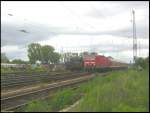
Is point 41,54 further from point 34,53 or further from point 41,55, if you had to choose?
point 34,53

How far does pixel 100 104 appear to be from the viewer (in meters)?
11.1

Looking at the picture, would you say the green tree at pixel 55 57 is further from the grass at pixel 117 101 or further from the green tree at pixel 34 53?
the grass at pixel 117 101

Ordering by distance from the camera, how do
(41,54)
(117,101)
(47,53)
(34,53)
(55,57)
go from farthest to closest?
(47,53)
(41,54)
(34,53)
(55,57)
(117,101)

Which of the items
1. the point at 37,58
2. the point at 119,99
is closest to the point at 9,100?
the point at 119,99

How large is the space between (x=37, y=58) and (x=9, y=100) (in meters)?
117

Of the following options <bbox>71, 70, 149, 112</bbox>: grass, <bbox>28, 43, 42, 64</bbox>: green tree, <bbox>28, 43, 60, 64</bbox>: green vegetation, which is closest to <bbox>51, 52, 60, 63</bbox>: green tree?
<bbox>28, 43, 60, 64</bbox>: green vegetation

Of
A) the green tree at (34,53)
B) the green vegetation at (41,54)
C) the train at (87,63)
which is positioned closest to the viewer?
the train at (87,63)

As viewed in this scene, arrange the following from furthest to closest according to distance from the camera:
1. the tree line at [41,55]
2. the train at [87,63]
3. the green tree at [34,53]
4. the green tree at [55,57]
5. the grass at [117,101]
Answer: the green tree at [34,53] → the tree line at [41,55] → the green tree at [55,57] → the train at [87,63] → the grass at [117,101]

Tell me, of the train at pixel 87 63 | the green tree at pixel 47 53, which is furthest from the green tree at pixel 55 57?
the train at pixel 87 63

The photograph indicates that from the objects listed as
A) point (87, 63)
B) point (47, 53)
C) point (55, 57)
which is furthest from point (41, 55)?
point (87, 63)

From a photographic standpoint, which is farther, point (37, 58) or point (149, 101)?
point (37, 58)

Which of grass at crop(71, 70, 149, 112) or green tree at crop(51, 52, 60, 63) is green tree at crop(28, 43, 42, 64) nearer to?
green tree at crop(51, 52, 60, 63)

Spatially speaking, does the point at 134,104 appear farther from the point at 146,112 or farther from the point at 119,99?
the point at 146,112

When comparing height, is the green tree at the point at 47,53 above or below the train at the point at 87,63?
above
